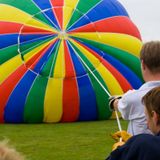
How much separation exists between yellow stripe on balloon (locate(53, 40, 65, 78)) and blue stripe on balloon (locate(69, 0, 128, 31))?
42 cm

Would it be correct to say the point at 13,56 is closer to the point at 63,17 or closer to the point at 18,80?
the point at 18,80

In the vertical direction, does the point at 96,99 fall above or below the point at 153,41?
below

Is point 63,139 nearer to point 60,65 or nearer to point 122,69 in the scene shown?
point 60,65

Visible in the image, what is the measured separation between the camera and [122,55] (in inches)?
349

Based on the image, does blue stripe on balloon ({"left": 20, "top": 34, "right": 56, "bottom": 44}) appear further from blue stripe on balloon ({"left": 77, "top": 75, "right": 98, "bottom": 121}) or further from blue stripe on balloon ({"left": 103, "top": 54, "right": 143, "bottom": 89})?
blue stripe on balloon ({"left": 103, "top": 54, "right": 143, "bottom": 89})

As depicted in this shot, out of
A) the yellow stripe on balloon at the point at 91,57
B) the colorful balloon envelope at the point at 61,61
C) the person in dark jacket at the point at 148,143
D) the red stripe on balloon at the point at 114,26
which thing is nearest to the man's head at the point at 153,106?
the person in dark jacket at the point at 148,143

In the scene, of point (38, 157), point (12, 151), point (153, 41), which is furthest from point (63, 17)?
point (12, 151)

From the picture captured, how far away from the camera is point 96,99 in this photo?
8.47 meters

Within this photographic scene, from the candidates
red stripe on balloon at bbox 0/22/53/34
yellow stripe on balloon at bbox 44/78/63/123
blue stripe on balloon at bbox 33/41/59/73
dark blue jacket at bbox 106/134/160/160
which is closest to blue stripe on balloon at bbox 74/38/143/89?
blue stripe on balloon at bbox 33/41/59/73

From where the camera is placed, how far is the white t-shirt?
2.43m

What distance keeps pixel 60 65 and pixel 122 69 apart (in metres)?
1.10

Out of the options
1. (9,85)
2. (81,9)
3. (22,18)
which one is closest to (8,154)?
(9,85)

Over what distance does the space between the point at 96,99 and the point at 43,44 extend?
1260 millimetres

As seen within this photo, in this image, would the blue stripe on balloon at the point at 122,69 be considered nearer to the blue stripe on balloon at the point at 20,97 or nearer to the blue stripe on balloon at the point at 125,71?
the blue stripe on balloon at the point at 125,71
